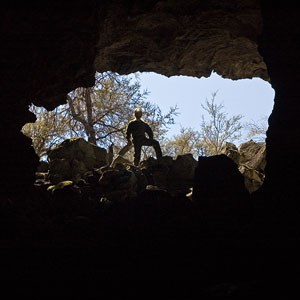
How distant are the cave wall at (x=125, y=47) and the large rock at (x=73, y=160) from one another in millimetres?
1944

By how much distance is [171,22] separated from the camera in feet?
35.6

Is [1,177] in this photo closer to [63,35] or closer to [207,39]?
[63,35]

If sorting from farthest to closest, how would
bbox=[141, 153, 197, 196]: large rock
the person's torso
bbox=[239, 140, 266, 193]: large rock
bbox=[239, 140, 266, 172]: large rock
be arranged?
the person's torso < bbox=[239, 140, 266, 172]: large rock < bbox=[141, 153, 197, 196]: large rock < bbox=[239, 140, 266, 193]: large rock

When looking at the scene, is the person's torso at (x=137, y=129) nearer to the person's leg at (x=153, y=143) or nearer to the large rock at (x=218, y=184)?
the person's leg at (x=153, y=143)

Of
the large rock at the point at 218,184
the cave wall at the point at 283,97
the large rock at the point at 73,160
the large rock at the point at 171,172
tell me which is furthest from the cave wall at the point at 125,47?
the large rock at the point at 171,172

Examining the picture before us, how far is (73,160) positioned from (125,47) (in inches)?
155

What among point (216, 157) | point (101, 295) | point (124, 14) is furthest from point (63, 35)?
point (101, 295)

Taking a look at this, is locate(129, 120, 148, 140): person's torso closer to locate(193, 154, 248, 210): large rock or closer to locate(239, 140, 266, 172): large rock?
locate(239, 140, 266, 172): large rock

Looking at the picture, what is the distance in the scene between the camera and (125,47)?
1227 centimetres

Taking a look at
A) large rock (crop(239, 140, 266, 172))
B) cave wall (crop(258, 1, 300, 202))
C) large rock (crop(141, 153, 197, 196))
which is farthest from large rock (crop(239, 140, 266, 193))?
cave wall (crop(258, 1, 300, 202))

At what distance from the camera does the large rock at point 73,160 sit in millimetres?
11055

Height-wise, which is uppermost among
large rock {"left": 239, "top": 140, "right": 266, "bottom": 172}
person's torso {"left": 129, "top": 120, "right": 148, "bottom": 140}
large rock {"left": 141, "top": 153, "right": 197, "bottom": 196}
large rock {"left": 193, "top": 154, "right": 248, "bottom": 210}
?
person's torso {"left": 129, "top": 120, "right": 148, "bottom": 140}

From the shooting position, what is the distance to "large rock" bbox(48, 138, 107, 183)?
36.3ft

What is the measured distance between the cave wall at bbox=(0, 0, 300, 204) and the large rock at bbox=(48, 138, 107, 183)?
1.94 meters
